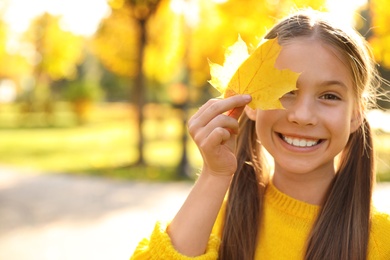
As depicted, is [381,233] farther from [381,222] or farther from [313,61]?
[313,61]

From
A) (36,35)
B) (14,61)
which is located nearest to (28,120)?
(36,35)

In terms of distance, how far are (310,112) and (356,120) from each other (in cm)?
29

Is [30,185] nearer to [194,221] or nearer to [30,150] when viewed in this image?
[30,150]

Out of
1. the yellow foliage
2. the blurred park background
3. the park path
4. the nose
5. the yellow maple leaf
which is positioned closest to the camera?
the yellow maple leaf

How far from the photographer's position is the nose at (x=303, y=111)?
5.32ft

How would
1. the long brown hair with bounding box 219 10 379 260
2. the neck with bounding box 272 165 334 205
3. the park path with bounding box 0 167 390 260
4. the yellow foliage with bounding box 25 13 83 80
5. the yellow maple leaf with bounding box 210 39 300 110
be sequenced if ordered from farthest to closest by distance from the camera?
1. the yellow foliage with bounding box 25 13 83 80
2. the park path with bounding box 0 167 390 260
3. the neck with bounding box 272 165 334 205
4. the long brown hair with bounding box 219 10 379 260
5. the yellow maple leaf with bounding box 210 39 300 110

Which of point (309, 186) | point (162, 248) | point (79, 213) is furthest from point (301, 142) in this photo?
point (79, 213)

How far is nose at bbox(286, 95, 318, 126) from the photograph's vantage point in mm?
1620

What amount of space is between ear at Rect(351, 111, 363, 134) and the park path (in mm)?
3760

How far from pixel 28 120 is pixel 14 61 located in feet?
29.7

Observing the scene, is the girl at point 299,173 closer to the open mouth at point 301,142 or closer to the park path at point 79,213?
the open mouth at point 301,142

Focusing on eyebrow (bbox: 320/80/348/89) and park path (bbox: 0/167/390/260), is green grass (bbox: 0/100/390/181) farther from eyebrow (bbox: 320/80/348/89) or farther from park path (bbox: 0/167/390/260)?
eyebrow (bbox: 320/80/348/89)

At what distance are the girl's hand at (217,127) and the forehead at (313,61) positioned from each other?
0.21m

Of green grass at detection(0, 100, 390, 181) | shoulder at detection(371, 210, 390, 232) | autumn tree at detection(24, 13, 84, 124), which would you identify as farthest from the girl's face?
autumn tree at detection(24, 13, 84, 124)
